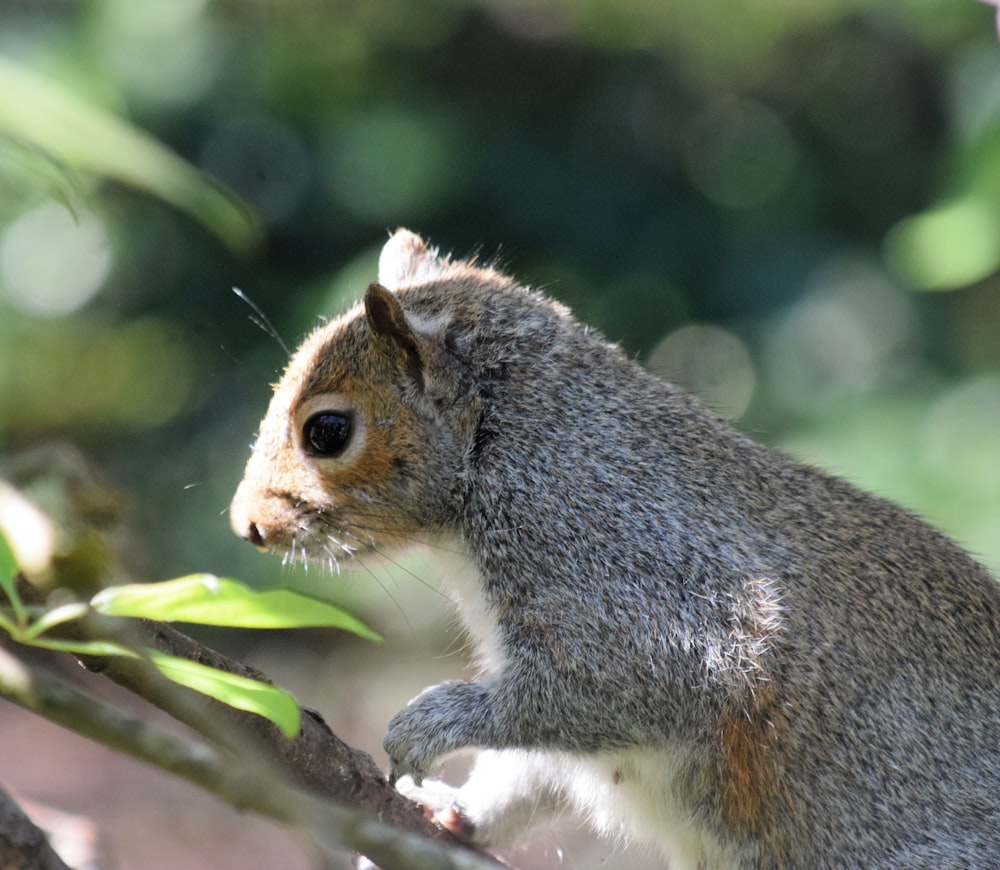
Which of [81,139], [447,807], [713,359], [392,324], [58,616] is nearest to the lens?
[58,616]

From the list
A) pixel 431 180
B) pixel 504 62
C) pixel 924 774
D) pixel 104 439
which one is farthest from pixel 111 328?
pixel 924 774

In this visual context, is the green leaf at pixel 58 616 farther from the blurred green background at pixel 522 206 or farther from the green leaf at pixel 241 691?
the blurred green background at pixel 522 206

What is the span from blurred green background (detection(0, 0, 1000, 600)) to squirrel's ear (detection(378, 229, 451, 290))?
1.24m

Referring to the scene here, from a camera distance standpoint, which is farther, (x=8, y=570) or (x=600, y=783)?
(x=600, y=783)

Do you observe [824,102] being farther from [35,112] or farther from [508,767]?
[35,112]

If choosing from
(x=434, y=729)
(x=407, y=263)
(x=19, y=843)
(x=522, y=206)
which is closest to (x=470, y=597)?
(x=434, y=729)

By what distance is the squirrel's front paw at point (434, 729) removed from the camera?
2299mm

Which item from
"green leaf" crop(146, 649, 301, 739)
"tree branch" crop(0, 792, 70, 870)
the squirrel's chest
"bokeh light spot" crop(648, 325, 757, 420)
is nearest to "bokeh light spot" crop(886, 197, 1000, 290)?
the squirrel's chest

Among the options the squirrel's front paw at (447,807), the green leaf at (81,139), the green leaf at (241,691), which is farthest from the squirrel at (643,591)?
the green leaf at (241,691)

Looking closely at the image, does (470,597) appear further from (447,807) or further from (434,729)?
(447,807)

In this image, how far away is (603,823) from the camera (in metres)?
2.52

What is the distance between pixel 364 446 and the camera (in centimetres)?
245

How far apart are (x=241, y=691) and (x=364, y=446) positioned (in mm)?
1355

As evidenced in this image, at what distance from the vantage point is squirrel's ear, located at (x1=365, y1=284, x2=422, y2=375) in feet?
7.68
